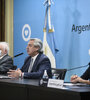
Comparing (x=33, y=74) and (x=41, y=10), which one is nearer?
(x=33, y=74)

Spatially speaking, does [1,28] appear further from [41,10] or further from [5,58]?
[5,58]

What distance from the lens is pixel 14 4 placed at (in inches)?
228

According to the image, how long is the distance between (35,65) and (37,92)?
3.49 feet

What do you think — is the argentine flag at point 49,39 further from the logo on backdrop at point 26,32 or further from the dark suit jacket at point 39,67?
the dark suit jacket at point 39,67

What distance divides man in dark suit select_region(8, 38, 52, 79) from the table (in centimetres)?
45

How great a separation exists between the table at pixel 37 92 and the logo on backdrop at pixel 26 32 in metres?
2.57

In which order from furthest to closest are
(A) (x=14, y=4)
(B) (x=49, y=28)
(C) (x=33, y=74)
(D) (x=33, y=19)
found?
(A) (x=14, y=4), (D) (x=33, y=19), (B) (x=49, y=28), (C) (x=33, y=74)

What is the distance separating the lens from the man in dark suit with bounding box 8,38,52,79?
3317 millimetres

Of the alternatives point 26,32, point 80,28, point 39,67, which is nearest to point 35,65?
point 39,67

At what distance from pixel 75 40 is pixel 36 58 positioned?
1090 mm

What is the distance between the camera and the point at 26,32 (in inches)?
215

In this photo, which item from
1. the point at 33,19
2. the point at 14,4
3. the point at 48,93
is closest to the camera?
the point at 48,93

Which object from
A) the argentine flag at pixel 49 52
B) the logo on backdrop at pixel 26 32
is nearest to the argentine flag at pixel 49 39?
the argentine flag at pixel 49 52

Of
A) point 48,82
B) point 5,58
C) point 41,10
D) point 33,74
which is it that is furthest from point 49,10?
point 48,82
